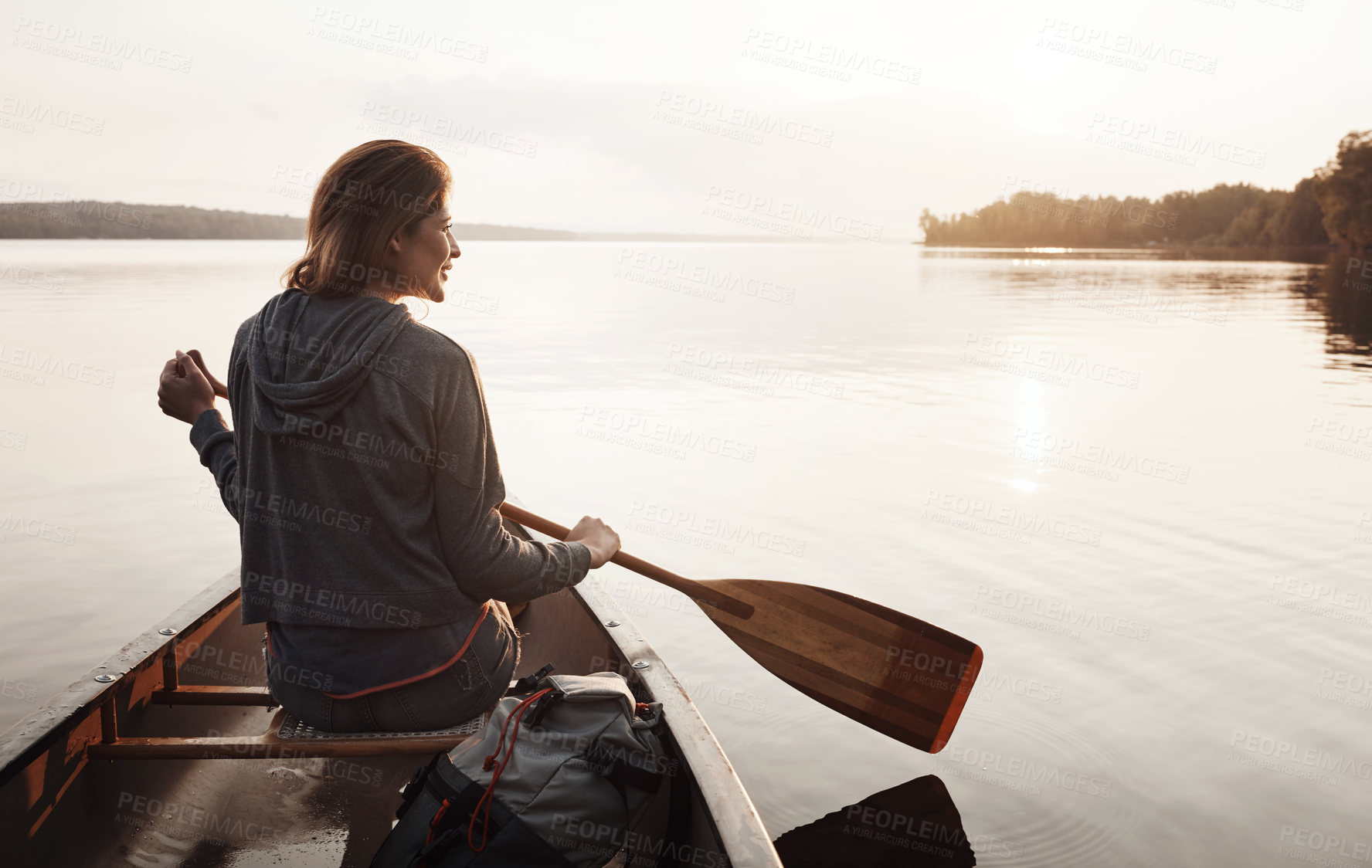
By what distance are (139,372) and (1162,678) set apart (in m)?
12.4

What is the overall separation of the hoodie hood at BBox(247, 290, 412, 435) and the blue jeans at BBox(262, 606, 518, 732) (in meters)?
0.63

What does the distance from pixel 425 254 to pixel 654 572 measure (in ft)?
4.37

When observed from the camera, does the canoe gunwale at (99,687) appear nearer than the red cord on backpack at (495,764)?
No

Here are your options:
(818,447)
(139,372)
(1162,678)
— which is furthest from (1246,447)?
(139,372)

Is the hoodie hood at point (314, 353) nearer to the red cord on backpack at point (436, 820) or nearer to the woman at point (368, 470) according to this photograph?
the woman at point (368, 470)

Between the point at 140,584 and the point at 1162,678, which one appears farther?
the point at 140,584

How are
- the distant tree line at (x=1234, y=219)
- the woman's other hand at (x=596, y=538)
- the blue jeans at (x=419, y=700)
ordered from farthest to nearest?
the distant tree line at (x=1234, y=219) → the woman's other hand at (x=596, y=538) → the blue jeans at (x=419, y=700)

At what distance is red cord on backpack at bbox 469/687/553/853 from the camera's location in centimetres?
192

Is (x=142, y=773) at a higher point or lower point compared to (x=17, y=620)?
higher

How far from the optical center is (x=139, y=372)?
12602 millimetres

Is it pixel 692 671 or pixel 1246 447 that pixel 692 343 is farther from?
pixel 692 671

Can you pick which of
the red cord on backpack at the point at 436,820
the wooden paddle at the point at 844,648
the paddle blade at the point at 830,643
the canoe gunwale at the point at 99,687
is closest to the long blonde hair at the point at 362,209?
the red cord on backpack at the point at 436,820

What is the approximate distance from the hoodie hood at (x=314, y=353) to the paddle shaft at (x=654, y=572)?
1.03m

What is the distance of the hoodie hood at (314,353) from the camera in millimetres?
1869
